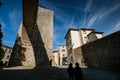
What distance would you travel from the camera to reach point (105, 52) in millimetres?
12156

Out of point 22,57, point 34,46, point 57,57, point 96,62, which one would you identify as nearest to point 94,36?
point 96,62

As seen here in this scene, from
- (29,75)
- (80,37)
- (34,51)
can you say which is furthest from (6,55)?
(29,75)

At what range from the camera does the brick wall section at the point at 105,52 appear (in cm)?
1063

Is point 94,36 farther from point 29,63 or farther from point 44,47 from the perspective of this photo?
point 29,63

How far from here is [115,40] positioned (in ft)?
35.6

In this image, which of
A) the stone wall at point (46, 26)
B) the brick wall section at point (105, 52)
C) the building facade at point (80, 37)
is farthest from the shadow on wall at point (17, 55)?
the building facade at point (80, 37)

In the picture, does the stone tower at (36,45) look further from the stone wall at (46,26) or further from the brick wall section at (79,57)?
the brick wall section at (79,57)

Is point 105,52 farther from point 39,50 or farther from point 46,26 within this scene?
point 46,26

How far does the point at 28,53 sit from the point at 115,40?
36.7ft

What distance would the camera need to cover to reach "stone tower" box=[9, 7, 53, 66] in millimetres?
13646

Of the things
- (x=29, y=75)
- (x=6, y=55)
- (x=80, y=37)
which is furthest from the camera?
(x=6, y=55)

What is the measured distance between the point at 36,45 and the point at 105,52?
965cm

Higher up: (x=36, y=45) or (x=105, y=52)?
(x=36, y=45)

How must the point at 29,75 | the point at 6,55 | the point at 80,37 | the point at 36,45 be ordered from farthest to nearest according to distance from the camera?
1. the point at 6,55
2. the point at 80,37
3. the point at 36,45
4. the point at 29,75
